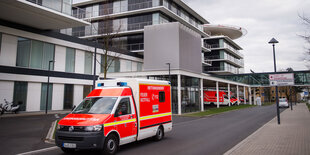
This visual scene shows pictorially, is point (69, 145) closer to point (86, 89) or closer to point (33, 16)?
point (33, 16)

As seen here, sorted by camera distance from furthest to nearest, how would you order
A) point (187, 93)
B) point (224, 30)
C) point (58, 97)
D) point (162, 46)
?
point (224, 30), point (162, 46), point (187, 93), point (58, 97)

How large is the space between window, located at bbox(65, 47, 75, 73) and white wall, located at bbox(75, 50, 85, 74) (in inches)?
17.3

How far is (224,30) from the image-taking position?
65.8m

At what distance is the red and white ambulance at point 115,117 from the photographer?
22.6 feet

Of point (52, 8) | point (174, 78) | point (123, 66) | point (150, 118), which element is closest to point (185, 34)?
point (174, 78)

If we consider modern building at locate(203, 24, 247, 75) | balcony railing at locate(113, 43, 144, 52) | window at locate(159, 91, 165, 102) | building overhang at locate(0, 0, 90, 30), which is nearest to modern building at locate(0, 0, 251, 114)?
building overhang at locate(0, 0, 90, 30)

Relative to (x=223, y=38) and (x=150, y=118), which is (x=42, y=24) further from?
(x=223, y=38)

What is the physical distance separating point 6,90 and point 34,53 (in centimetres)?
492

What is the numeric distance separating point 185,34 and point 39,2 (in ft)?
58.2

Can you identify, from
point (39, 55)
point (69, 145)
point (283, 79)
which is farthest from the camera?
point (39, 55)

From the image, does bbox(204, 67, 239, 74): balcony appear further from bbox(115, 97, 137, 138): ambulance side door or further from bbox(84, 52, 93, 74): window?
bbox(115, 97, 137, 138): ambulance side door

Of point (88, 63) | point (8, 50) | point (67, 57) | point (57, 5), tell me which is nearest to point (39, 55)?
point (8, 50)

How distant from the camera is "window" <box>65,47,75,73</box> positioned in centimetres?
2859

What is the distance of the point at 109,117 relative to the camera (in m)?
7.31
